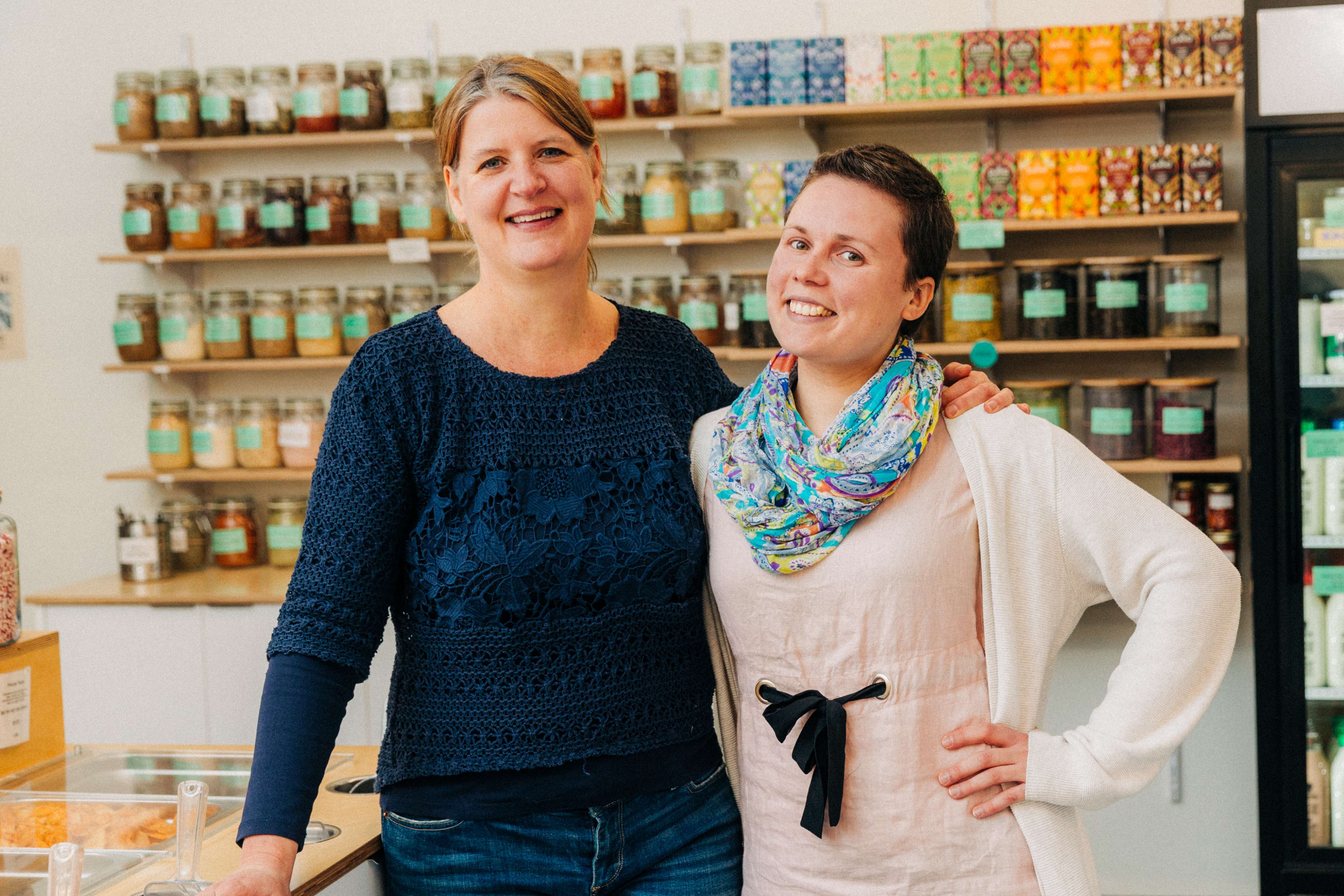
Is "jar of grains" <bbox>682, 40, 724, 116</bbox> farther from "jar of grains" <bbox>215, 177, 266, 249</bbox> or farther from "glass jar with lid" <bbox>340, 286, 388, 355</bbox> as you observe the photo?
"jar of grains" <bbox>215, 177, 266, 249</bbox>

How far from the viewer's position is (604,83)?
3412 mm

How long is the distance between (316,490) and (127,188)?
9.19 ft

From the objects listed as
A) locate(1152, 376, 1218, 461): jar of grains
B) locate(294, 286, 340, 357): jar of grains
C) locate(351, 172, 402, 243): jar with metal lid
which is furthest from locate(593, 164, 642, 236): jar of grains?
→ locate(1152, 376, 1218, 461): jar of grains

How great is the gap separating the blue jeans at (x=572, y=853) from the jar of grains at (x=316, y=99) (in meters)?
2.69

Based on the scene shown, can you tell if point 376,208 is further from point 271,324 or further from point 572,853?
point 572,853

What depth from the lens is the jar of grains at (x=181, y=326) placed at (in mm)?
3643

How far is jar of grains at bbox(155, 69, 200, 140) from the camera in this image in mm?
3596

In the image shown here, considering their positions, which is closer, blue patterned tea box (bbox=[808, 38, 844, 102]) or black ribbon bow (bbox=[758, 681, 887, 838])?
black ribbon bow (bbox=[758, 681, 887, 838])

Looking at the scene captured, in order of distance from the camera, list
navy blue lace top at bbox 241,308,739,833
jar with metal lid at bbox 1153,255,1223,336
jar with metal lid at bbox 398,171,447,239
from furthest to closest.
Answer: jar with metal lid at bbox 398,171,447,239 → jar with metal lid at bbox 1153,255,1223,336 → navy blue lace top at bbox 241,308,739,833

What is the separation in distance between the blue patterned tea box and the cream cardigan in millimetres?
2181

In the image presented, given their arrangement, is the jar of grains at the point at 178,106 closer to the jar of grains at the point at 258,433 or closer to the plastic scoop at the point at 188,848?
the jar of grains at the point at 258,433

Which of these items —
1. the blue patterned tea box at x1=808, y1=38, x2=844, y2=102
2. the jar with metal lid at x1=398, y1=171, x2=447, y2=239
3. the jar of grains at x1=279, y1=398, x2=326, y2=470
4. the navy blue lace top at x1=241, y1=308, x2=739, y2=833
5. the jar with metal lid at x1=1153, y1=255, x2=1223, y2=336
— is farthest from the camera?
the jar of grains at x1=279, y1=398, x2=326, y2=470

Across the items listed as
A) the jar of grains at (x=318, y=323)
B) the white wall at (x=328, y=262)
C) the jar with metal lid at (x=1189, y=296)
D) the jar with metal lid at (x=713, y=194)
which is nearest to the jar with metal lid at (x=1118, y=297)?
the jar with metal lid at (x=1189, y=296)

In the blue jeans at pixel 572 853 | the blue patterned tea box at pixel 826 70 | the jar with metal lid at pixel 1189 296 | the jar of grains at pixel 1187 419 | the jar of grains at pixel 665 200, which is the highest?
the blue patterned tea box at pixel 826 70
